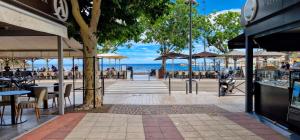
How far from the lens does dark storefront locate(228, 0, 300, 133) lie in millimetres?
7180

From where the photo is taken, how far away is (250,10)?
971 centimetres

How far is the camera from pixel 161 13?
12.7m

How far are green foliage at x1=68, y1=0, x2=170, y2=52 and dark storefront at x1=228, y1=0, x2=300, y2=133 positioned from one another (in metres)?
3.27

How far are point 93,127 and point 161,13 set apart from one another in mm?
6231

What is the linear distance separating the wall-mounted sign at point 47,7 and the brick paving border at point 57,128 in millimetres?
2887

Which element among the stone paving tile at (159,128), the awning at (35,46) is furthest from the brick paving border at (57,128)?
the awning at (35,46)

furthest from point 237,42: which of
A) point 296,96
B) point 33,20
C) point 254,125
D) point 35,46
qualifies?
point 35,46

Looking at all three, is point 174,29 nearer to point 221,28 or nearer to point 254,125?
point 221,28

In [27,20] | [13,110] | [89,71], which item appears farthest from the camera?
[89,71]

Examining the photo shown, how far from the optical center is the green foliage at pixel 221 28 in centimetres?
3822

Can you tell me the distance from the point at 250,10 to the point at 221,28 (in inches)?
1198

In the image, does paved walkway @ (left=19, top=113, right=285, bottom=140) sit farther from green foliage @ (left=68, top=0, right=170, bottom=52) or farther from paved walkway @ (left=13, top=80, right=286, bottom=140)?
green foliage @ (left=68, top=0, right=170, bottom=52)

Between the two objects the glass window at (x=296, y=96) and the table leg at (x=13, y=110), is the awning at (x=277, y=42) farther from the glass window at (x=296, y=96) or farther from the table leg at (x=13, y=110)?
the table leg at (x=13, y=110)

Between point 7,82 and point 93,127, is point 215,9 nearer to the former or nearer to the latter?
point 7,82
